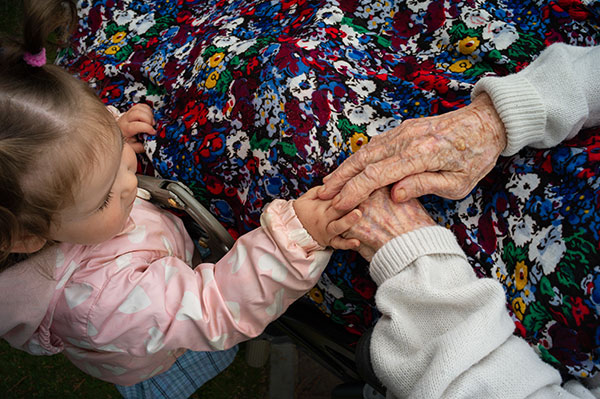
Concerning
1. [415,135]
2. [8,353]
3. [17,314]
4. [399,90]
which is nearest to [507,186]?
[415,135]

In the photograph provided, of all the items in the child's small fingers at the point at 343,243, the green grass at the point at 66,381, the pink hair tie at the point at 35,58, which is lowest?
the green grass at the point at 66,381

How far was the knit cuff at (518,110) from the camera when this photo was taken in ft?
3.35

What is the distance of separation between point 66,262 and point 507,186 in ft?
3.33

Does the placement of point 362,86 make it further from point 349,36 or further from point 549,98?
point 549,98

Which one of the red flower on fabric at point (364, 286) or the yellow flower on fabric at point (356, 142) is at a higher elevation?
the yellow flower on fabric at point (356, 142)

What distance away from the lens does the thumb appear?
3.41 feet

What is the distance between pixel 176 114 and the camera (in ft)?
4.47

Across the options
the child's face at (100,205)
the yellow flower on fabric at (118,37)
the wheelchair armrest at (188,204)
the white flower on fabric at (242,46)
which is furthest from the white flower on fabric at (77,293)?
the yellow flower on fabric at (118,37)

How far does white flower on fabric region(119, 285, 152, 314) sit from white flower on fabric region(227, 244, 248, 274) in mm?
198

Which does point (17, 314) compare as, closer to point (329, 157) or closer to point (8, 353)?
point (329, 157)

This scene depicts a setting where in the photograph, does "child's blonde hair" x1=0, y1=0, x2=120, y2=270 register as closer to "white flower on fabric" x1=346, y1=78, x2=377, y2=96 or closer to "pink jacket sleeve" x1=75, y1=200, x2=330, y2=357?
"pink jacket sleeve" x1=75, y1=200, x2=330, y2=357

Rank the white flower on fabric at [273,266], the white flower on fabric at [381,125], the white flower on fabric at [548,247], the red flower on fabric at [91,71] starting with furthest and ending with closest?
the red flower on fabric at [91,71]
the white flower on fabric at [381,125]
the white flower on fabric at [273,266]
the white flower on fabric at [548,247]

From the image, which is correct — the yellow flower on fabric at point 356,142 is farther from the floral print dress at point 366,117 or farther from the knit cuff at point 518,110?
the knit cuff at point 518,110

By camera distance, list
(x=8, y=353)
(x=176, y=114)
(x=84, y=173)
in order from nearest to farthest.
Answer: (x=84, y=173) → (x=176, y=114) → (x=8, y=353)
